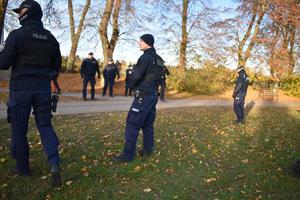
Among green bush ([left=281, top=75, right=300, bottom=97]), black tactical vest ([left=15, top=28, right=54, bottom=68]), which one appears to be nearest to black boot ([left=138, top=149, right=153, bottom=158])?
black tactical vest ([left=15, top=28, right=54, bottom=68])

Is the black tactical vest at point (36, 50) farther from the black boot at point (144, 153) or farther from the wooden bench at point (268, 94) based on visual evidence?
the wooden bench at point (268, 94)

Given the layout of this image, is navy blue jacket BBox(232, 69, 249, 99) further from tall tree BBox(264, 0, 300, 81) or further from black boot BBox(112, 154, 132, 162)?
tall tree BBox(264, 0, 300, 81)

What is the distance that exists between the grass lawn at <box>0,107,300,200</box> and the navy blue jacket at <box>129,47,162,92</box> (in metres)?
1.24

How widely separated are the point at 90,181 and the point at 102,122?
5.45 metres

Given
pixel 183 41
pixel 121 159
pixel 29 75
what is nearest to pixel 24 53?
pixel 29 75

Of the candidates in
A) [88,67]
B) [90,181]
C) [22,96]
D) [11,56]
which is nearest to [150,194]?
[90,181]

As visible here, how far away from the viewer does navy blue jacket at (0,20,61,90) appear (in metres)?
4.73

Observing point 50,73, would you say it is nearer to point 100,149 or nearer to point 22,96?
point 22,96

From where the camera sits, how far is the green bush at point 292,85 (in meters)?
31.7

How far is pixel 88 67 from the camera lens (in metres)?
16.3

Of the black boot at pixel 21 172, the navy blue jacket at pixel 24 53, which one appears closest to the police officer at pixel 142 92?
the black boot at pixel 21 172

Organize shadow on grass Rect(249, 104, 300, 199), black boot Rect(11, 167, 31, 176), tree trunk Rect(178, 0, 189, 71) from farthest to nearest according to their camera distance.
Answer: tree trunk Rect(178, 0, 189, 71) < shadow on grass Rect(249, 104, 300, 199) < black boot Rect(11, 167, 31, 176)

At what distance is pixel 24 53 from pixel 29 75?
28cm

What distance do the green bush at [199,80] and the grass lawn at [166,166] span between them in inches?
628
